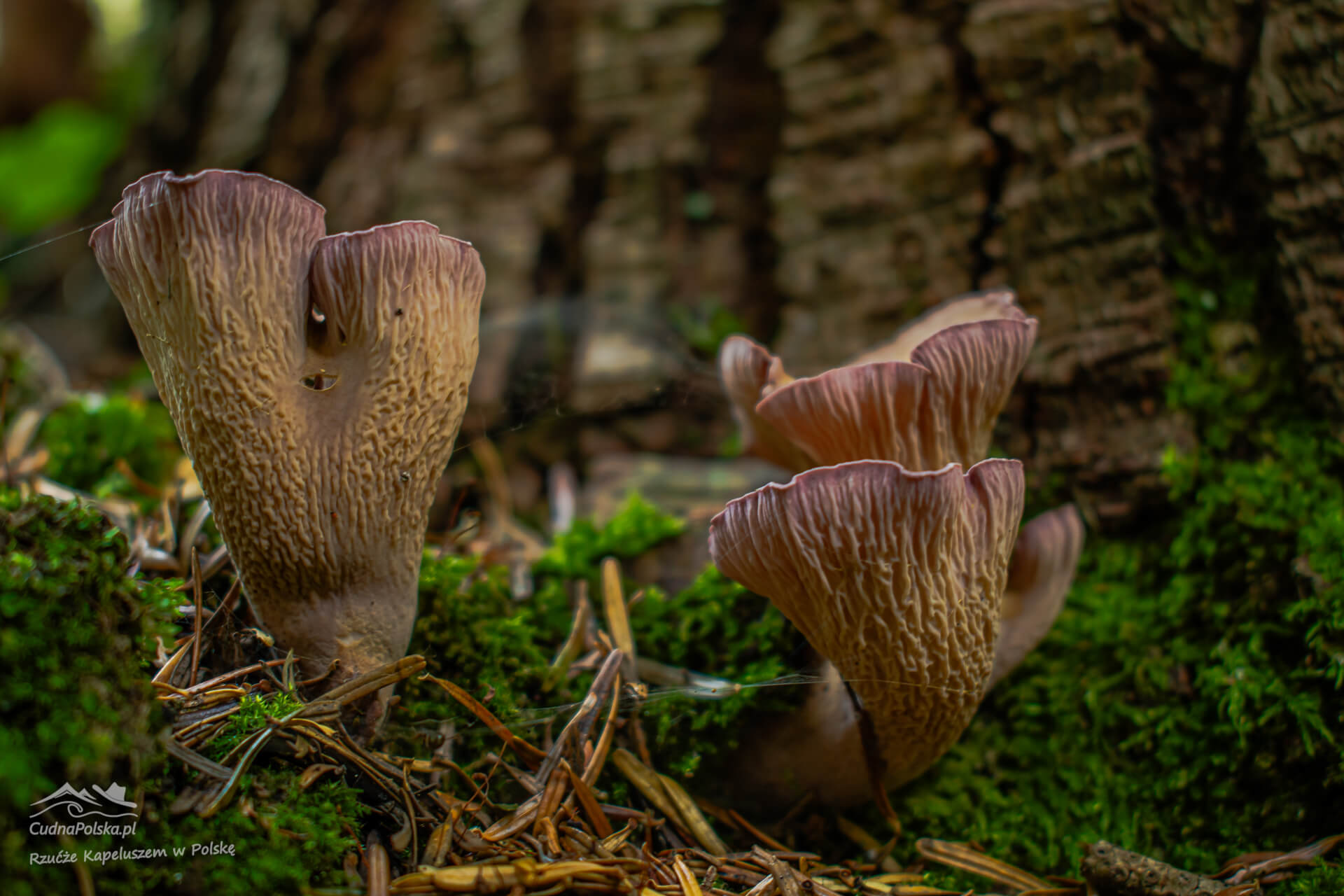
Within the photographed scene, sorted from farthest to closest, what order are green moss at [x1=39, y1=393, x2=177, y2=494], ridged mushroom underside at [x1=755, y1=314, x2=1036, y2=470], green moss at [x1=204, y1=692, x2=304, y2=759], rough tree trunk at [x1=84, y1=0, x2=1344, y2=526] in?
green moss at [x1=39, y1=393, x2=177, y2=494]
rough tree trunk at [x1=84, y1=0, x2=1344, y2=526]
ridged mushroom underside at [x1=755, y1=314, x2=1036, y2=470]
green moss at [x1=204, y1=692, x2=304, y2=759]

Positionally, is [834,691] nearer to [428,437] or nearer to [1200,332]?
[428,437]

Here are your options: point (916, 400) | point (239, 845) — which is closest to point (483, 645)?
A: point (239, 845)

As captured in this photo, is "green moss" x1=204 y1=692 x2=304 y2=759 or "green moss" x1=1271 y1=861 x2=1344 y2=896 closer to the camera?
"green moss" x1=204 y1=692 x2=304 y2=759

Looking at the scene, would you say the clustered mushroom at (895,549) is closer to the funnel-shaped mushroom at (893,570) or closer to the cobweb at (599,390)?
the funnel-shaped mushroom at (893,570)

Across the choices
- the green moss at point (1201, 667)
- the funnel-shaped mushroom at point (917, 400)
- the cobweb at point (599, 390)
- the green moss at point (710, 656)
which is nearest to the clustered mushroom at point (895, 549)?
the funnel-shaped mushroom at point (917, 400)

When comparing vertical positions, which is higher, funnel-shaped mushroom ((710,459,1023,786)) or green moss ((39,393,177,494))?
green moss ((39,393,177,494))

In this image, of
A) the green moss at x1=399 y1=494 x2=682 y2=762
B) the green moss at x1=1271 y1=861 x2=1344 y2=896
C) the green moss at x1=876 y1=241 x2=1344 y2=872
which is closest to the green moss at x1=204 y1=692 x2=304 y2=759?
the green moss at x1=399 y1=494 x2=682 y2=762
